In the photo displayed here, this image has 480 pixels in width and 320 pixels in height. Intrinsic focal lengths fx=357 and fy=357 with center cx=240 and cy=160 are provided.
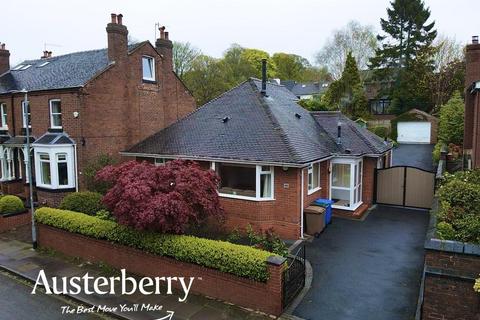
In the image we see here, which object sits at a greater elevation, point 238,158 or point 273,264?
point 238,158

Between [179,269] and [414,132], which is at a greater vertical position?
[414,132]

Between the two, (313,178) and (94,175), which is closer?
(313,178)

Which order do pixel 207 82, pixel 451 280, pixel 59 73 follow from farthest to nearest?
pixel 207 82 → pixel 59 73 → pixel 451 280

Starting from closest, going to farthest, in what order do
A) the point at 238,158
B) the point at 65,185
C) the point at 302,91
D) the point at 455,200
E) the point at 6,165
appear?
1. the point at 455,200
2. the point at 238,158
3. the point at 65,185
4. the point at 6,165
5. the point at 302,91

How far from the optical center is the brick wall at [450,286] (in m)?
6.56

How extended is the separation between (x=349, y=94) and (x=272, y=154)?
26400 millimetres

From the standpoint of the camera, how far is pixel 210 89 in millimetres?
35156

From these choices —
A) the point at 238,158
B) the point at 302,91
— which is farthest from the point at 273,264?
the point at 302,91

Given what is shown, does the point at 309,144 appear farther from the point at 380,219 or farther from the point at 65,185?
the point at 65,185

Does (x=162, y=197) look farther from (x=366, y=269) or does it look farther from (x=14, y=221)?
(x=14, y=221)

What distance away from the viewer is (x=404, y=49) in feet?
143

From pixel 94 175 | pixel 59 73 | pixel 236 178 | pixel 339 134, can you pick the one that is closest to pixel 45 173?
pixel 94 175

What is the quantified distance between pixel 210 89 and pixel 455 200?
2858cm

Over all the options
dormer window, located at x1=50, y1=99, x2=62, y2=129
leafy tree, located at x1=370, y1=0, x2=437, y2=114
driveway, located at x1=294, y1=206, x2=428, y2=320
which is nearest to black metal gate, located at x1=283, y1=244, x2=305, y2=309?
driveway, located at x1=294, y1=206, x2=428, y2=320
